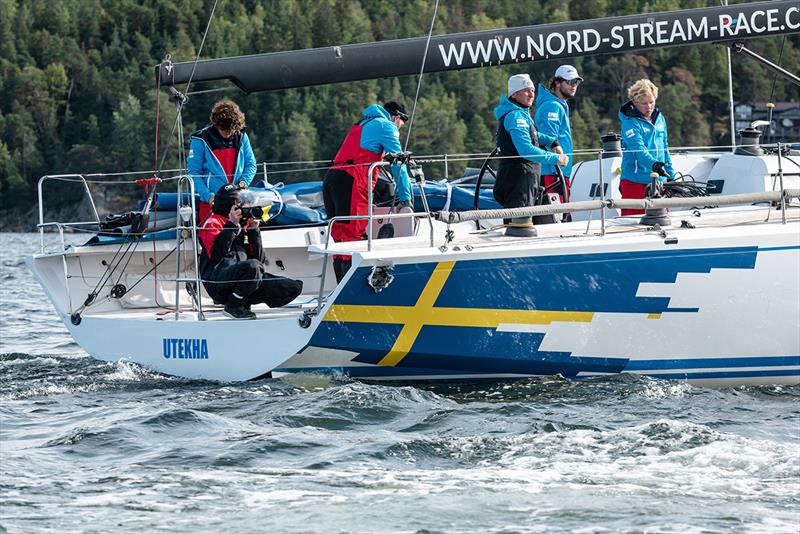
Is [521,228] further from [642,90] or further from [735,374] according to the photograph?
[642,90]

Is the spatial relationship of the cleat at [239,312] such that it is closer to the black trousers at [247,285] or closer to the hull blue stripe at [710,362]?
the black trousers at [247,285]

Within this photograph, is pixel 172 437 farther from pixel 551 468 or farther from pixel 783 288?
pixel 783 288

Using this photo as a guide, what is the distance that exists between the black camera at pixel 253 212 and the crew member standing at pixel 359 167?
0.60m

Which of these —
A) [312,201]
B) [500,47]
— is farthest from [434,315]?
[312,201]

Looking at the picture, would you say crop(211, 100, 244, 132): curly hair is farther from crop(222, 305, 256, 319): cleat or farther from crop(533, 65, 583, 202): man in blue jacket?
crop(533, 65, 583, 202): man in blue jacket

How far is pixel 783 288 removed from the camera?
7.32 meters

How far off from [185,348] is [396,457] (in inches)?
95.6

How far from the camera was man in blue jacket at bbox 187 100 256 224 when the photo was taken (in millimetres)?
8703

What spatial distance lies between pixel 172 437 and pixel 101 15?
9249cm

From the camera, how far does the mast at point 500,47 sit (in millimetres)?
8477

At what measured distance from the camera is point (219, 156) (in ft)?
28.9

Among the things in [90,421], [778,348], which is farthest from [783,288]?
[90,421]

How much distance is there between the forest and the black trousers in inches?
1989

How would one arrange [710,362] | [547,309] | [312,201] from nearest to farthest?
1. [547,309]
2. [710,362]
3. [312,201]
